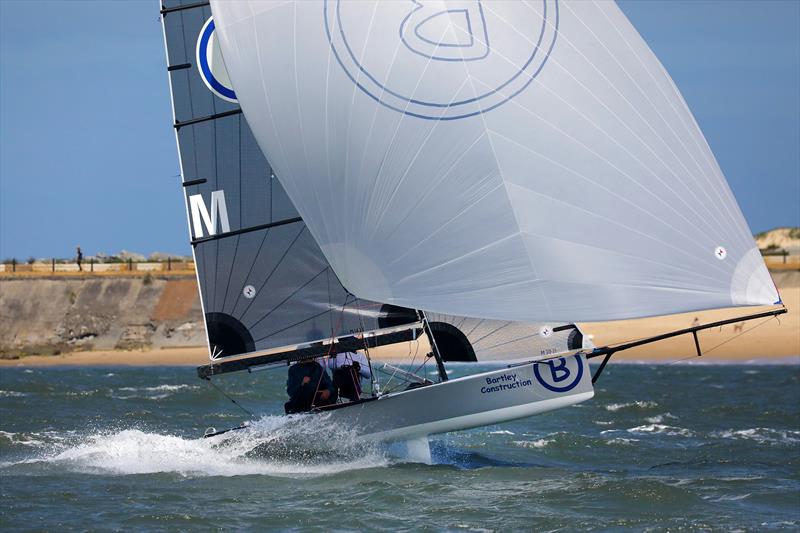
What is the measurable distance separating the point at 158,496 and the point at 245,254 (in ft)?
10.5

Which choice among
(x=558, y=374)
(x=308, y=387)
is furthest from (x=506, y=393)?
(x=308, y=387)

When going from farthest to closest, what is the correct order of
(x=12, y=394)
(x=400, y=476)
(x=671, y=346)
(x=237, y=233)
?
1. (x=671, y=346)
2. (x=12, y=394)
3. (x=237, y=233)
4. (x=400, y=476)

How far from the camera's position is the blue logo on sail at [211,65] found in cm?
1438

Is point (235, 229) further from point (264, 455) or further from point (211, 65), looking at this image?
point (264, 455)

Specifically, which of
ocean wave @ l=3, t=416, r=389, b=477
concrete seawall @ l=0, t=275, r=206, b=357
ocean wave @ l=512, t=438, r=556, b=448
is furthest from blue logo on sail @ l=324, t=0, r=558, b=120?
concrete seawall @ l=0, t=275, r=206, b=357

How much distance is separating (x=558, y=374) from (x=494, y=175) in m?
2.35

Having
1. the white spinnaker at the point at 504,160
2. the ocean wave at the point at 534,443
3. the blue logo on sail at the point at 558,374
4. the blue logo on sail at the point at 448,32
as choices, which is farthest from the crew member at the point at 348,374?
the ocean wave at the point at 534,443

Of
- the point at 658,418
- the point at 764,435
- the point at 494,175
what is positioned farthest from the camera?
the point at 658,418

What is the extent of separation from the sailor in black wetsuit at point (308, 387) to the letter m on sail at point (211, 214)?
1.86 metres

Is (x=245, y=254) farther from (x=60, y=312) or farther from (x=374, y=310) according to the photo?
(x=60, y=312)

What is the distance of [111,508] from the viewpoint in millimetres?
11547

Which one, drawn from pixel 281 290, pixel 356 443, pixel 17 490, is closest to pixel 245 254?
pixel 281 290

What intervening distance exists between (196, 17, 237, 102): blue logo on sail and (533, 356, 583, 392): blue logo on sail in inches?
184

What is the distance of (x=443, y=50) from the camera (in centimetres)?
1212
